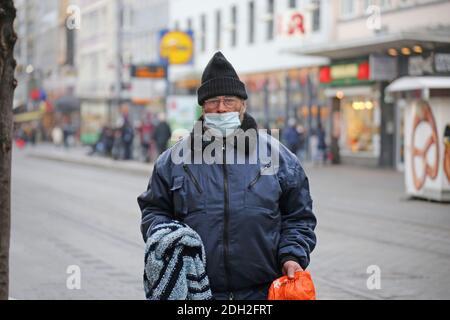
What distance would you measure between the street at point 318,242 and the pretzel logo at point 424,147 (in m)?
0.53

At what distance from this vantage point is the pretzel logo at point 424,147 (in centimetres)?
1986

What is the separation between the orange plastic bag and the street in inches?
211

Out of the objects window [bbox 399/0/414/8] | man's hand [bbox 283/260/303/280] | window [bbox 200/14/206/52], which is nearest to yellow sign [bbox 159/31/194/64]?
window [bbox 200/14/206/52]

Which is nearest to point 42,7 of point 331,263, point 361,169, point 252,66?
point 252,66

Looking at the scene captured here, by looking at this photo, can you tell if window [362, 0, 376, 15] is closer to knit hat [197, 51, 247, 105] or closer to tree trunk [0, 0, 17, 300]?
tree trunk [0, 0, 17, 300]

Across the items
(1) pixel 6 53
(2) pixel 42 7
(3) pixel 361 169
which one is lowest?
(3) pixel 361 169

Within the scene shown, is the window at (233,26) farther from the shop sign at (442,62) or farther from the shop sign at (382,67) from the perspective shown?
the shop sign at (442,62)

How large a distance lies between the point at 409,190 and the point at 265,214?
663 inches

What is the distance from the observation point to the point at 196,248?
426cm

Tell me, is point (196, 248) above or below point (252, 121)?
below

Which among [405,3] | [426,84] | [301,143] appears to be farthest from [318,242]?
[301,143]

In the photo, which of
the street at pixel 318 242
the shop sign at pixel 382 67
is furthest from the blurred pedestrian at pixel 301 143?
the street at pixel 318 242
